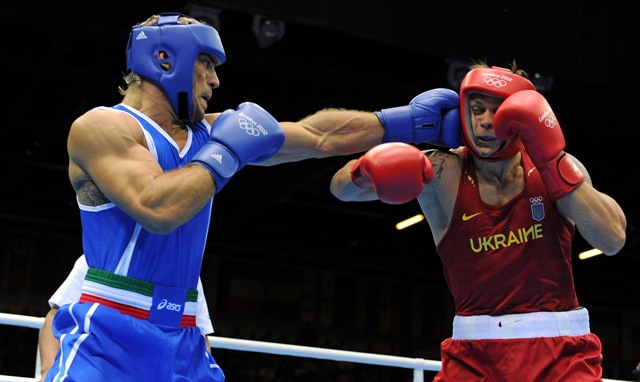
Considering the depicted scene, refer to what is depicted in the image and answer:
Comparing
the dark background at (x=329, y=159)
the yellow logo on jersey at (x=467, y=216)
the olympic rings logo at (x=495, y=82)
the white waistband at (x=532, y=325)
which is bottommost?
the white waistband at (x=532, y=325)

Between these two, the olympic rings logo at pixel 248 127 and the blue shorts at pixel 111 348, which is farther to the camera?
the olympic rings logo at pixel 248 127

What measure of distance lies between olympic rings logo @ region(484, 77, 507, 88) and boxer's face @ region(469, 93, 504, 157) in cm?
4

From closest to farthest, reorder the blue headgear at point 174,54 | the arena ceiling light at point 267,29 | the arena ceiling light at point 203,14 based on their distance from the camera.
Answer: the blue headgear at point 174,54 < the arena ceiling light at point 203,14 < the arena ceiling light at point 267,29

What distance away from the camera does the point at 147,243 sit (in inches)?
77.5

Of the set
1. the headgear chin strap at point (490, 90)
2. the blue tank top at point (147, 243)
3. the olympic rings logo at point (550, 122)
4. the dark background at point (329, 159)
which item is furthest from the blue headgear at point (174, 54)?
the dark background at point (329, 159)

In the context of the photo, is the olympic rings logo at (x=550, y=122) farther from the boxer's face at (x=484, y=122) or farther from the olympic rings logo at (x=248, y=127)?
the olympic rings logo at (x=248, y=127)

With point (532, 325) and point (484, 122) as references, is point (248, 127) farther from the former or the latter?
point (532, 325)

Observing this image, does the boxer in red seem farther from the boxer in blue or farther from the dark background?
the dark background

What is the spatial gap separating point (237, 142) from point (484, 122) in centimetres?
92

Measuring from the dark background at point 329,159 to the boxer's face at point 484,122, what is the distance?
2035 millimetres

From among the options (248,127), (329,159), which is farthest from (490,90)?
(329,159)

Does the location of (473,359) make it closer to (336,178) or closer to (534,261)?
(534,261)

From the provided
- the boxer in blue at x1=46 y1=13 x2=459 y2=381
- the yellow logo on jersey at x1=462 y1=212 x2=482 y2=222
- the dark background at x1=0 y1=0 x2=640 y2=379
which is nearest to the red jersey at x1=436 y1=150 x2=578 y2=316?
the yellow logo on jersey at x1=462 y1=212 x2=482 y2=222

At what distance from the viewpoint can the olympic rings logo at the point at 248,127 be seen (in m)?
2.02
